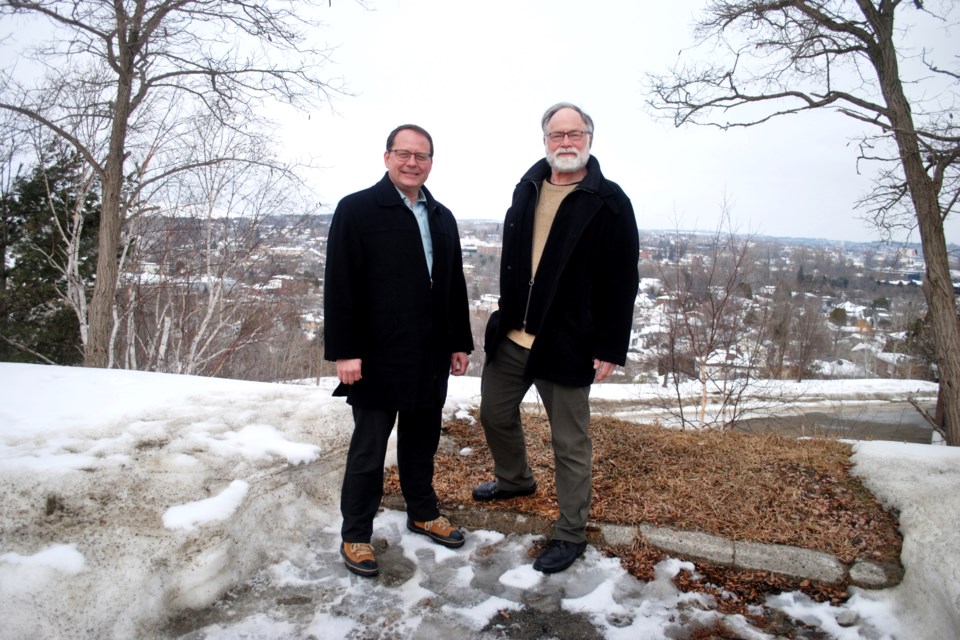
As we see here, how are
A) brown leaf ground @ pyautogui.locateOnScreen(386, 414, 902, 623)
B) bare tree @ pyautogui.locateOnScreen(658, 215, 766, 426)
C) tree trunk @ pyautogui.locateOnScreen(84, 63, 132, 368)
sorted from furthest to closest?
bare tree @ pyautogui.locateOnScreen(658, 215, 766, 426) < tree trunk @ pyautogui.locateOnScreen(84, 63, 132, 368) < brown leaf ground @ pyautogui.locateOnScreen(386, 414, 902, 623)

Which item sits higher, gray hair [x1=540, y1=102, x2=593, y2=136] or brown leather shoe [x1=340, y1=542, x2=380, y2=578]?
gray hair [x1=540, y1=102, x2=593, y2=136]

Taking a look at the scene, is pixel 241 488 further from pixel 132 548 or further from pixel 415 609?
pixel 415 609

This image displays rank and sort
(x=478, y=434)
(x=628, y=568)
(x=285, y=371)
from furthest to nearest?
(x=285, y=371) < (x=478, y=434) < (x=628, y=568)

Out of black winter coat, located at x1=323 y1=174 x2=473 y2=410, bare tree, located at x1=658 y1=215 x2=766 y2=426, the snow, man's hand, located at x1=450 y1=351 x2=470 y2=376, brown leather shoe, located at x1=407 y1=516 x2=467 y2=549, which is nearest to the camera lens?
the snow

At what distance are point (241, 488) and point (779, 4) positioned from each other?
35.7 ft

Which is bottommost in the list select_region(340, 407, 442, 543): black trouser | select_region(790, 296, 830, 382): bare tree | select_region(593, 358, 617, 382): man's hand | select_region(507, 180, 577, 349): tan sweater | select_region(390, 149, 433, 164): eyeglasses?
select_region(790, 296, 830, 382): bare tree

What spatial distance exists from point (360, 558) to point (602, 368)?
1.54 m

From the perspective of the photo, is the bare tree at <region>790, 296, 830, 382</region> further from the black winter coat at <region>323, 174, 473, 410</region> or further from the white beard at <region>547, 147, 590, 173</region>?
the black winter coat at <region>323, 174, 473, 410</region>

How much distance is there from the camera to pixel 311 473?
355 cm

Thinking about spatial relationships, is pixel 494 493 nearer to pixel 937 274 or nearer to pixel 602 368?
pixel 602 368

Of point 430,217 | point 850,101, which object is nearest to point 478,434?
point 430,217

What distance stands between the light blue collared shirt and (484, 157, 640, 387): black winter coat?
1.60ft

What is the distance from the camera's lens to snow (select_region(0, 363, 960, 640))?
2.36 m

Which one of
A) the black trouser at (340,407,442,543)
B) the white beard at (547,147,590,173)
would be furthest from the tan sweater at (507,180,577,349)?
the black trouser at (340,407,442,543)
